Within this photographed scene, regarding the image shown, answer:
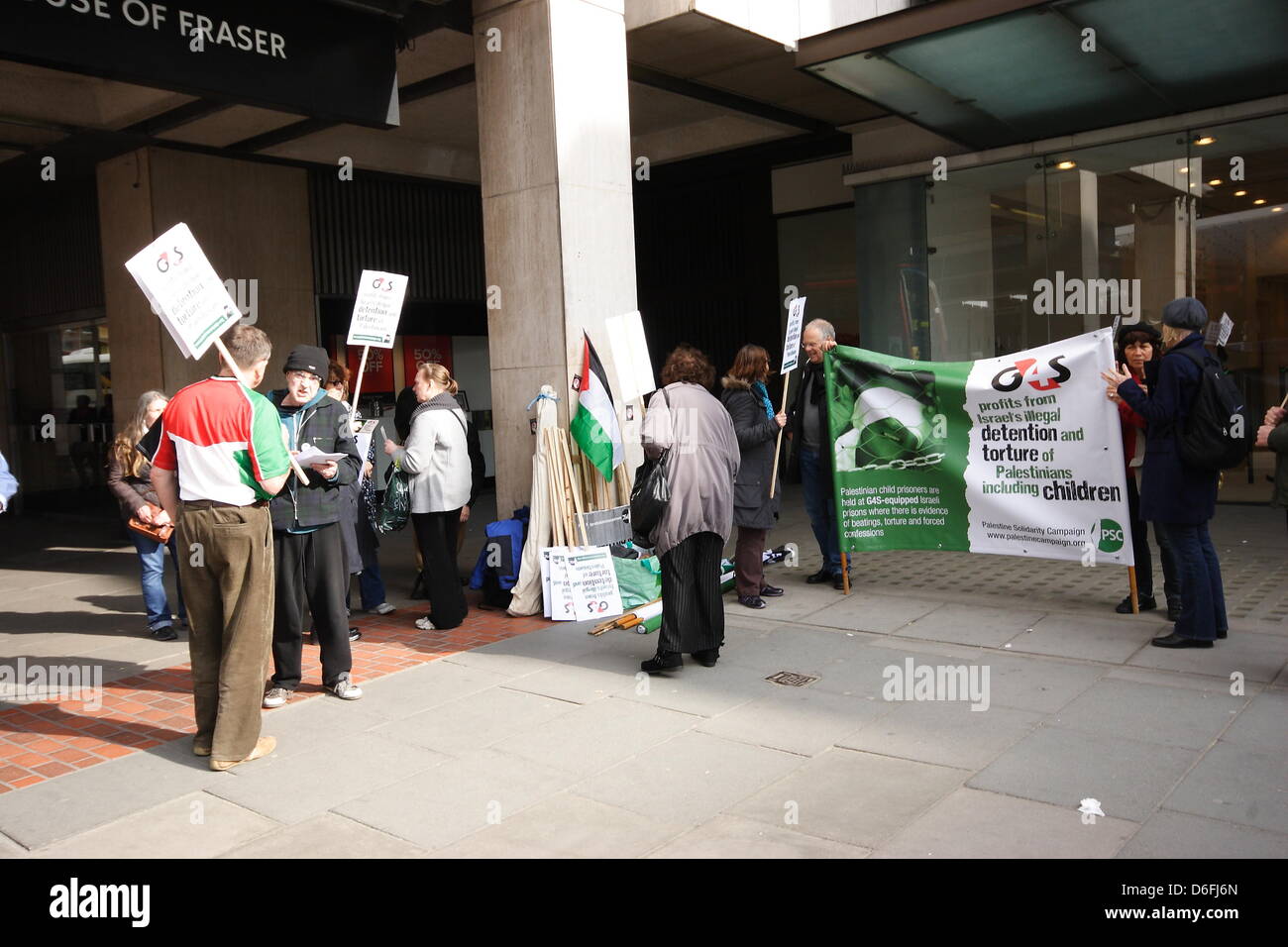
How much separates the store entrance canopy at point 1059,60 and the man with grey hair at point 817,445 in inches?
113

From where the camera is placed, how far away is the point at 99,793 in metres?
4.46

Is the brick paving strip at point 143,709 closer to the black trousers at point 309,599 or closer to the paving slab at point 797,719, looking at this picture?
the black trousers at point 309,599

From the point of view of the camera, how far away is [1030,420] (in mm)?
6984

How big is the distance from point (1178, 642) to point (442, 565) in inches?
181

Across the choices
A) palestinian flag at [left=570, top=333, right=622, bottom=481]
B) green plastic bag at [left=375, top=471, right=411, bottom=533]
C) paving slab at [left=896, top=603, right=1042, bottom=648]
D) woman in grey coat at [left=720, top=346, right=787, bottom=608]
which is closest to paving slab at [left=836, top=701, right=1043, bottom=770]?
paving slab at [left=896, top=603, right=1042, bottom=648]

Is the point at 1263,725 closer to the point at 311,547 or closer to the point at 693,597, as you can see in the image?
the point at 693,597

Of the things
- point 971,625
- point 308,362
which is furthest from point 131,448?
point 971,625

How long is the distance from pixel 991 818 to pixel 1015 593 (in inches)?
158

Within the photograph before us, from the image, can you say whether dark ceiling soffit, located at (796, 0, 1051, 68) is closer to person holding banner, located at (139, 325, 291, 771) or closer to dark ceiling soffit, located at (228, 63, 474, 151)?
dark ceiling soffit, located at (228, 63, 474, 151)

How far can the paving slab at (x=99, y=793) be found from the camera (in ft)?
13.5

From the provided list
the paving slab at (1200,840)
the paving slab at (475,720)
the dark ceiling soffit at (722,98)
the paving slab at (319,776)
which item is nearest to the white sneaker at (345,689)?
the paving slab at (475,720)

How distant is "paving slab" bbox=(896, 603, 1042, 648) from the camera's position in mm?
6430

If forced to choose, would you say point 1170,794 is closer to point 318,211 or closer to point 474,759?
point 474,759

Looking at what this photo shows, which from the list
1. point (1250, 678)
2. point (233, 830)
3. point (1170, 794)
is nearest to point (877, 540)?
point (1250, 678)
